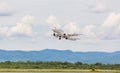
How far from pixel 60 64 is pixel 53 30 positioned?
379 feet

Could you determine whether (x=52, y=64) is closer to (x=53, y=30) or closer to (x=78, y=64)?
(x=78, y=64)

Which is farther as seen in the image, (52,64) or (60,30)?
(52,64)

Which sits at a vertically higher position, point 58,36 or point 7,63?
point 7,63

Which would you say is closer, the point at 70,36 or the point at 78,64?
the point at 70,36

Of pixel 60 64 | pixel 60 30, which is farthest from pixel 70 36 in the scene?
pixel 60 64

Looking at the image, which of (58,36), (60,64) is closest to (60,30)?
(58,36)

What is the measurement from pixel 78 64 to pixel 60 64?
402 inches

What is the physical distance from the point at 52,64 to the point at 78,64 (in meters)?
13.0

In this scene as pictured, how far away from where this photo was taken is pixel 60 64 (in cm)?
19138

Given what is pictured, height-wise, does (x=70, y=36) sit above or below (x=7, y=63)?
below

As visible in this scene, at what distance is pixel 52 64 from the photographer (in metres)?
192

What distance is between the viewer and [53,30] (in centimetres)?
7675

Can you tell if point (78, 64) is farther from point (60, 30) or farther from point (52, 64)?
point (60, 30)

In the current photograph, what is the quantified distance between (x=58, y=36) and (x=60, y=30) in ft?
3.96
